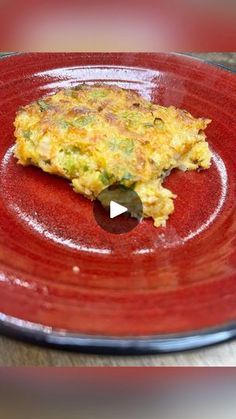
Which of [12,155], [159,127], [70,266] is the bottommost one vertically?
[70,266]

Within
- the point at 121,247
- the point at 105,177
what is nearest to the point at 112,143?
the point at 105,177

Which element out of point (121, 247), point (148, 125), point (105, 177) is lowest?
point (121, 247)

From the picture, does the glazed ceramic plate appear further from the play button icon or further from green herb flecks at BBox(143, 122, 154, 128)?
green herb flecks at BBox(143, 122, 154, 128)

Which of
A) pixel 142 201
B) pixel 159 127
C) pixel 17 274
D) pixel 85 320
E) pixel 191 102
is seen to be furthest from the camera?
pixel 191 102

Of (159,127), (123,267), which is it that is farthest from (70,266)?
(159,127)

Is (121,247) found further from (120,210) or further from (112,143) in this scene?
(112,143)

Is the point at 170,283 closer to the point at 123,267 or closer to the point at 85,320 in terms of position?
the point at 123,267
